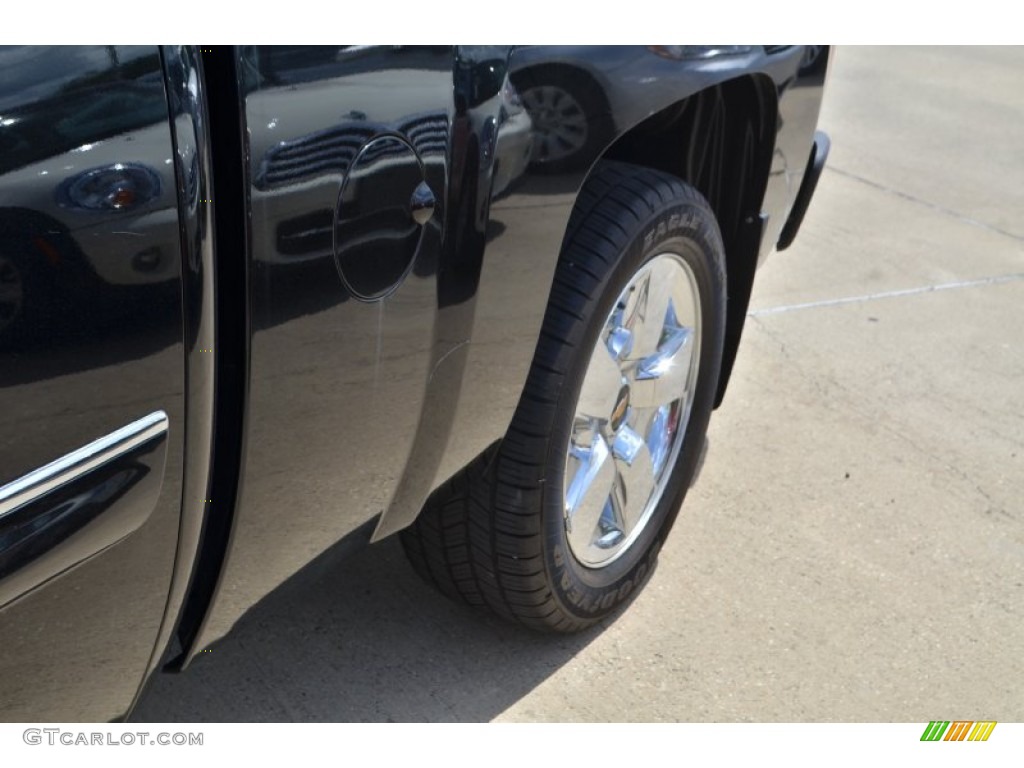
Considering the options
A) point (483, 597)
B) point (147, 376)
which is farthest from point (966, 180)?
point (147, 376)

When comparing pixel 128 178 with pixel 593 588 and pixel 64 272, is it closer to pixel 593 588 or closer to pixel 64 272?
pixel 64 272

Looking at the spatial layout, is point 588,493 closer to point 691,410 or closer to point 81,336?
point 691,410

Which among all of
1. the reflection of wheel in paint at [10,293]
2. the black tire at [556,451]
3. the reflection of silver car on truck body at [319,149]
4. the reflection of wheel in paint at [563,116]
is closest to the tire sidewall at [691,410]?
the black tire at [556,451]

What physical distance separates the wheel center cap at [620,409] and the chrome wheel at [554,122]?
649 mm

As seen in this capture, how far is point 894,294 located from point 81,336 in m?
3.56

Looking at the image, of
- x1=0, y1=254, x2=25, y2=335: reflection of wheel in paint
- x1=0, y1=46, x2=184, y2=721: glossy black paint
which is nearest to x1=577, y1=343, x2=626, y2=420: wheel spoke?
x1=0, y1=46, x2=184, y2=721: glossy black paint

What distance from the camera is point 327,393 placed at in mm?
1532

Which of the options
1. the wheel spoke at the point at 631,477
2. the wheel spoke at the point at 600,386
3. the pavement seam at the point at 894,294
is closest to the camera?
the wheel spoke at the point at 600,386

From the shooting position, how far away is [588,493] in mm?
2322

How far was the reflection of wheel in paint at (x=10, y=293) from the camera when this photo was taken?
44.5 inches

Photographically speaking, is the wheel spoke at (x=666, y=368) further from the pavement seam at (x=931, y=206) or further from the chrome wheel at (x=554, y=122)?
the pavement seam at (x=931, y=206)

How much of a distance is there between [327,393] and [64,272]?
1.38 ft

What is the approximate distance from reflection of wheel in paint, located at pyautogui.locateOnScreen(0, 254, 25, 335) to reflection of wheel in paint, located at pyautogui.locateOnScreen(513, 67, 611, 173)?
0.74m
